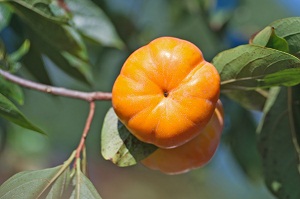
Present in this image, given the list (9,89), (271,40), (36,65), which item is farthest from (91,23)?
(271,40)

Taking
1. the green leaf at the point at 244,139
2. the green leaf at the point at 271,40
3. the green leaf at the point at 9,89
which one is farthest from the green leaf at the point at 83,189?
the green leaf at the point at 244,139

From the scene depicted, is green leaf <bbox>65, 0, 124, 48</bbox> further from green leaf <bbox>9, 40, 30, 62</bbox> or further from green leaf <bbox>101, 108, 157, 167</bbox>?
green leaf <bbox>101, 108, 157, 167</bbox>

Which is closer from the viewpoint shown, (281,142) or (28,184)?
(28,184)

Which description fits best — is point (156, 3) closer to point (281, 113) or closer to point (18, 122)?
point (281, 113)

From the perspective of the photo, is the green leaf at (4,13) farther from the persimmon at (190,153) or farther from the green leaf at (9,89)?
the persimmon at (190,153)

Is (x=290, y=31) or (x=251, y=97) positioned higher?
(x=290, y=31)

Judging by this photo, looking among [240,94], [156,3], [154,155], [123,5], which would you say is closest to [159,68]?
[154,155]

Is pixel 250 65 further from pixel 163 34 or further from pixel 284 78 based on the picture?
pixel 163 34

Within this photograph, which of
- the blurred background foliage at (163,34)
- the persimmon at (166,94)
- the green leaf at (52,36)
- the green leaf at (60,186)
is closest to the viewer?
the persimmon at (166,94)
